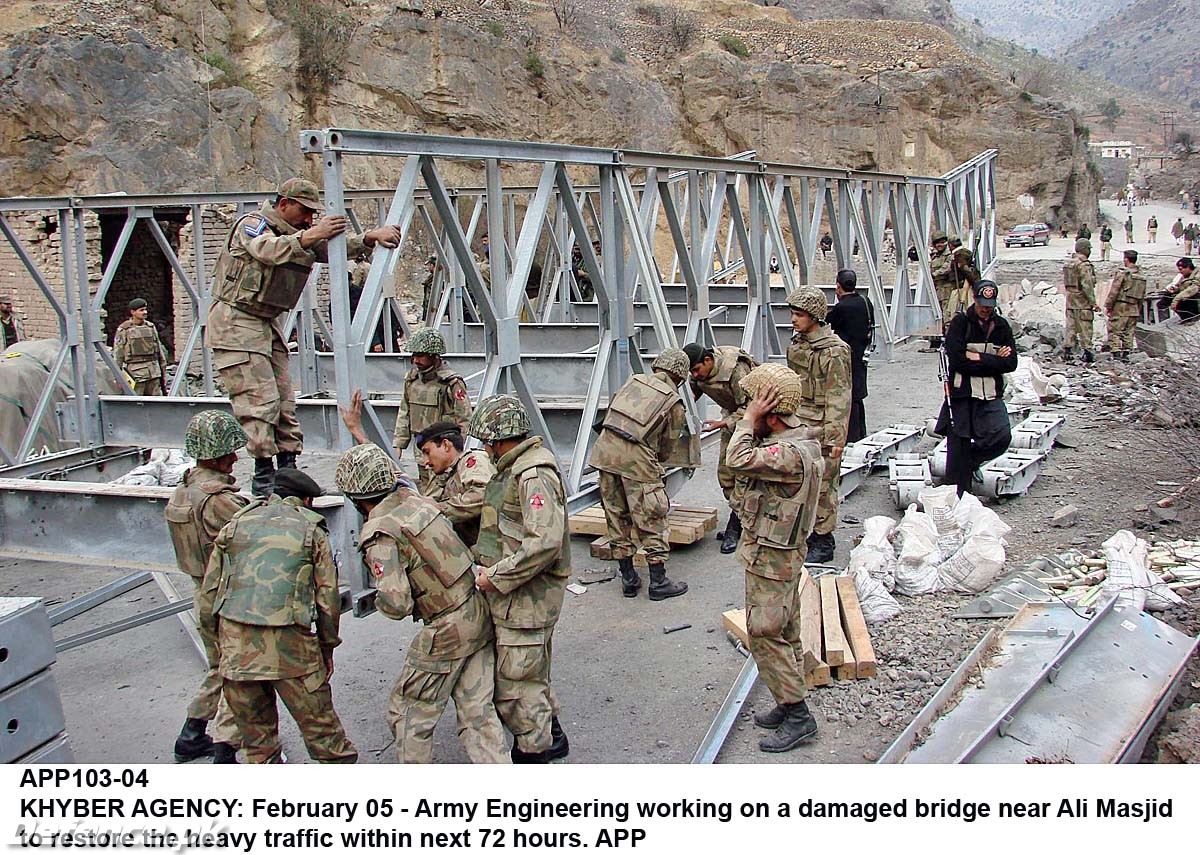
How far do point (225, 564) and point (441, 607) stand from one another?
83 centimetres

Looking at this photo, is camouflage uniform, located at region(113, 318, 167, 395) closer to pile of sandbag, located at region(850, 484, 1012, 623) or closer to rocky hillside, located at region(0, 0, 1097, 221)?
rocky hillside, located at region(0, 0, 1097, 221)

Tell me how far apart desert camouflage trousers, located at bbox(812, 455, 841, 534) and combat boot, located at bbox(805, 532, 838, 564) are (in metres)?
0.05

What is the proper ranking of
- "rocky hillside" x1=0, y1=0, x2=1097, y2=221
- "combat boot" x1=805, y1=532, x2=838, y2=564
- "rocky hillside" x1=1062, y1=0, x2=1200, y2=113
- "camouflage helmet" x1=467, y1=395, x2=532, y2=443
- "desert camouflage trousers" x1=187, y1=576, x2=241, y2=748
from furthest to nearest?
"rocky hillside" x1=1062, y1=0, x2=1200, y2=113
"rocky hillside" x1=0, y1=0, x2=1097, y2=221
"combat boot" x1=805, y1=532, x2=838, y2=564
"desert camouflage trousers" x1=187, y1=576, x2=241, y2=748
"camouflage helmet" x1=467, y1=395, x2=532, y2=443

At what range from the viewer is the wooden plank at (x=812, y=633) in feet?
16.0

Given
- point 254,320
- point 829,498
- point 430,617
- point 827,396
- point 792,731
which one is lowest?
point 792,731

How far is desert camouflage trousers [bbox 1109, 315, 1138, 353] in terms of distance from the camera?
13.7m

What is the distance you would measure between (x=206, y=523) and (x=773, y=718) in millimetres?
2615

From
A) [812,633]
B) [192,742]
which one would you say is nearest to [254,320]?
[192,742]

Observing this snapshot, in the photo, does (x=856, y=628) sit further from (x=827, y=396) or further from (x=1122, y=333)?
(x=1122, y=333)

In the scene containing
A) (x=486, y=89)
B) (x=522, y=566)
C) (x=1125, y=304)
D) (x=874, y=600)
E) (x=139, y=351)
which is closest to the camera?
(x=522, y=566)

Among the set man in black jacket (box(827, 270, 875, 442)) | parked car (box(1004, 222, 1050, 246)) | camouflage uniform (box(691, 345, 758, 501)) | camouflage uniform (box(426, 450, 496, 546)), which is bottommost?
camouflage uniform (box(426, 450, 496, 546))

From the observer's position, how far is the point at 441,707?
394cm

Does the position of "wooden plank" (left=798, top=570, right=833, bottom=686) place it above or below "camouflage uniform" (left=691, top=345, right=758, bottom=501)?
below

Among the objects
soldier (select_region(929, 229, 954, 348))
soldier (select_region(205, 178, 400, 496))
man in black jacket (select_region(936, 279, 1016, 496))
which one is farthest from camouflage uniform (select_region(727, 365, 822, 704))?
soldier (select_region(929, 229, 954, 348))
